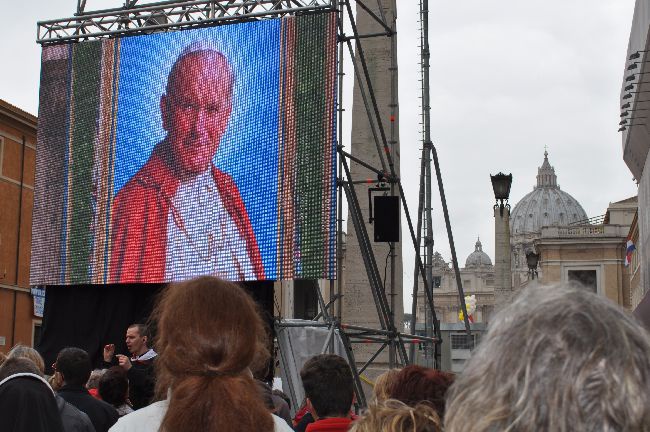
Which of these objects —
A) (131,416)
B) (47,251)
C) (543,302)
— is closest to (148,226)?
(47,251)

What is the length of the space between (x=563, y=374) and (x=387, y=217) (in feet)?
32.0

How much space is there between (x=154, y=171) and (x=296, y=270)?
234cm

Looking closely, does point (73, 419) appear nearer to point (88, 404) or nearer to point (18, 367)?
point (88, 404)

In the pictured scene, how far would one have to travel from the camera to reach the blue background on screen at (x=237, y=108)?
10984mm

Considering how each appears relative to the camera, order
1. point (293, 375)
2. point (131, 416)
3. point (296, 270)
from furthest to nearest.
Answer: point (293, 375) < point (296, 270) < point (131, 416)

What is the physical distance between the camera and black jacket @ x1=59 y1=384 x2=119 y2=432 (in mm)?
6242

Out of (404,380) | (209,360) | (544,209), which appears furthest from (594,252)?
(544,209)

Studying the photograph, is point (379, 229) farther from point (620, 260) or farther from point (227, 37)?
point (620, 260)

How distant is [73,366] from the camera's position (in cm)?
621

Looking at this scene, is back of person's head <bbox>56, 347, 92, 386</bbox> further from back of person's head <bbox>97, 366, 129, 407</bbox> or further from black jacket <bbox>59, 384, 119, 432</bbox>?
back of person's head <bbox>97, 366, 129, 407</bbox>

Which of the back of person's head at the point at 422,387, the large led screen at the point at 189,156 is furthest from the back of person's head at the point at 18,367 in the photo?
the large led screen at the point at 189,156

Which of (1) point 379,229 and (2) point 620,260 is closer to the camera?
(1) point 379,229

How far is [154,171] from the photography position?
1173cm

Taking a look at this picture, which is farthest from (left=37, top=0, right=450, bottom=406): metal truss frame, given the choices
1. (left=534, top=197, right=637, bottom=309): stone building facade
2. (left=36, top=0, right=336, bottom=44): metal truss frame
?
(left=534, top=197, right=637, bottom=309): stone building facade
